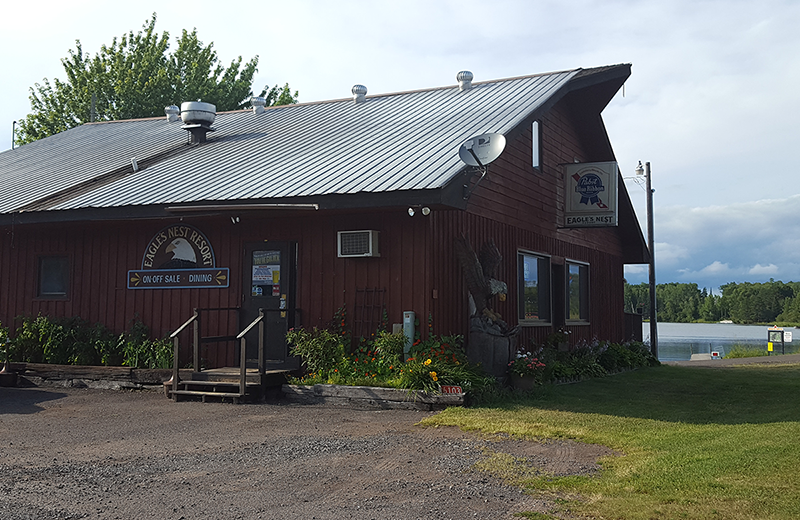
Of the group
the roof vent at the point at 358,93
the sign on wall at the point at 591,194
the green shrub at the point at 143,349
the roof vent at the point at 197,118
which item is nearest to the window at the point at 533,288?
the sign on wall at the point at 591,194

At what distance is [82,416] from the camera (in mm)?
Answer: 9461

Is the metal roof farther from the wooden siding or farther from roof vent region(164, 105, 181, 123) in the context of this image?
roof vent region(164, 105, 181, 123)

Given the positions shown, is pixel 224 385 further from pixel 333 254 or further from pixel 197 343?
pixel 333 254

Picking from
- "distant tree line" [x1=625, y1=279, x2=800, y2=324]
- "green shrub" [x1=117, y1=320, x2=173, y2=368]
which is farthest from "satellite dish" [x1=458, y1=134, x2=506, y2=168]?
"distant tree line" [x1=625, y1=279, x2=800, y2=324]

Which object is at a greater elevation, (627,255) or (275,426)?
(627,255)

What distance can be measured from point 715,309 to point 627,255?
298 ft

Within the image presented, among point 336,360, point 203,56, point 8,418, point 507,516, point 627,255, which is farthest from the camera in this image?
point 203,56

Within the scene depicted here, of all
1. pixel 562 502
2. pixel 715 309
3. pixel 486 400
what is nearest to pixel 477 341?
pixel 486 400

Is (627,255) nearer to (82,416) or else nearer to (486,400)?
(486,400)

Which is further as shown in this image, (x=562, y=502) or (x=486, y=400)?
(x=486, y=400)

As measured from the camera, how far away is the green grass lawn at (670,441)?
16.4 feet

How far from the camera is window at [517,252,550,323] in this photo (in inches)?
549

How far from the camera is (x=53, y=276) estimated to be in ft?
45.3

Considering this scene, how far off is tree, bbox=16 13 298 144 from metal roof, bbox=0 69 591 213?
15.3m
